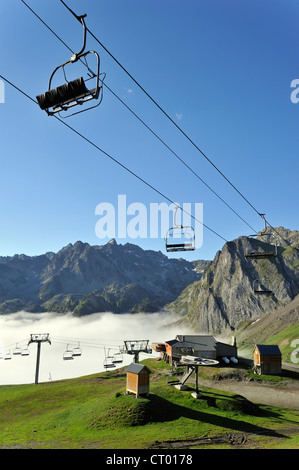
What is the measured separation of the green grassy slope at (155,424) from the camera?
93.9ft

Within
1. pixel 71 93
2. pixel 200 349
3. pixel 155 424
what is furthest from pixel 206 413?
pixel 200 349

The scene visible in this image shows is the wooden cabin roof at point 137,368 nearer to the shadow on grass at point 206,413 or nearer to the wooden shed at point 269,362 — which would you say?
the shadow on grass at point 206,413

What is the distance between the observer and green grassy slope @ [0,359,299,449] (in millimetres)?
28625

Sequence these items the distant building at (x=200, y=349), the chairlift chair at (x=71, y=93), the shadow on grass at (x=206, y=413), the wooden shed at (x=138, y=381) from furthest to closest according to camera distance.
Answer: the distant building at (x=200, y=349) → the wooden shed at (x=138, y=381) → the shadow on grass at (x=206, y=413) → the chairlift chair at (x=71, y=93)

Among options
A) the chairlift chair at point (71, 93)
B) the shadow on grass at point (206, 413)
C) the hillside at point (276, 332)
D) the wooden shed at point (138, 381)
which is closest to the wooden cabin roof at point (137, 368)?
the wooden shed at point (138, 381)

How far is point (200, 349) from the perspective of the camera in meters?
82.5

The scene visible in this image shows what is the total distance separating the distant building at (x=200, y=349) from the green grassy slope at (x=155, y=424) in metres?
36.6

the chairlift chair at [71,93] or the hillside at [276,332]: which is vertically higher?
the chairlift chair at [71,93]

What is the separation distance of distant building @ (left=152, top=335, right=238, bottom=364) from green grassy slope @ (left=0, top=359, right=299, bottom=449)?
36.6 m

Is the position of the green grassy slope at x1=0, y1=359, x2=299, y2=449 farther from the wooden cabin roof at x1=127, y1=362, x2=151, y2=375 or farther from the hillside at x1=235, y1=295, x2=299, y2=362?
the hillside at x1=235, y1=295, x2=299, y2=362

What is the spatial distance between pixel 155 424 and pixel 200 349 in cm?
5182
